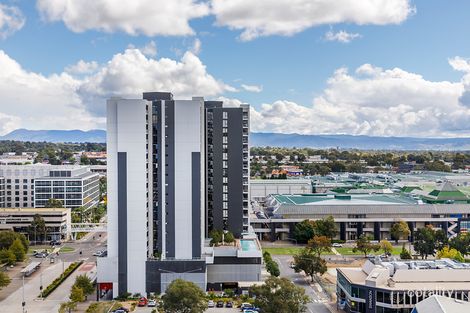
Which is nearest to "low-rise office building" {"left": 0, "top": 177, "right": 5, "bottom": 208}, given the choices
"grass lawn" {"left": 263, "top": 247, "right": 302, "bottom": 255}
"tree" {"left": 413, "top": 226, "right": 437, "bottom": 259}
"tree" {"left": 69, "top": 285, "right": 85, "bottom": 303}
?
"grass lawn" {"left": 263, "top": 247, "right": 302, "bottom": 255}

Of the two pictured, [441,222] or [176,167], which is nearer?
[176,167]

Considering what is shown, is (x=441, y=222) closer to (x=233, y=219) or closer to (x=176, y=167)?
(x=233, y=219)

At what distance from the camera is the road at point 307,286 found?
4272 centimetres

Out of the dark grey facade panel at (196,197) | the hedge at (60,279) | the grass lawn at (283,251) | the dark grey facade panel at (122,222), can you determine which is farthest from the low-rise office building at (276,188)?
the dark grey facade panel at (122,222)

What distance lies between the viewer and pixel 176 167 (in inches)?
1879

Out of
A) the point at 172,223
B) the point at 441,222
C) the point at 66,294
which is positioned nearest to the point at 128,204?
the point at 172,223

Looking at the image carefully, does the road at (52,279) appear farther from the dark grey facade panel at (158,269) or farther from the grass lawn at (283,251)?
the grass lawn at (283,251)

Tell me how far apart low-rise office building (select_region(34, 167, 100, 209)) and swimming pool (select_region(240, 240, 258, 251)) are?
43639mm

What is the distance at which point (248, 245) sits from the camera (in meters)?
52.3

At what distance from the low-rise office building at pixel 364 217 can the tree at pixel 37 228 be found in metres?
27.6

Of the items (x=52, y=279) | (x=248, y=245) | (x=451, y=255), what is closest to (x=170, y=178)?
(x=248, y=245)

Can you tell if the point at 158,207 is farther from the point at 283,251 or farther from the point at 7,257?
the point at 283,251

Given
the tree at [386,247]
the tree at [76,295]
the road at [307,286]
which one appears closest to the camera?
the tree at [76,295]

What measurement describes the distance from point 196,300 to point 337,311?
1211 centimetres
